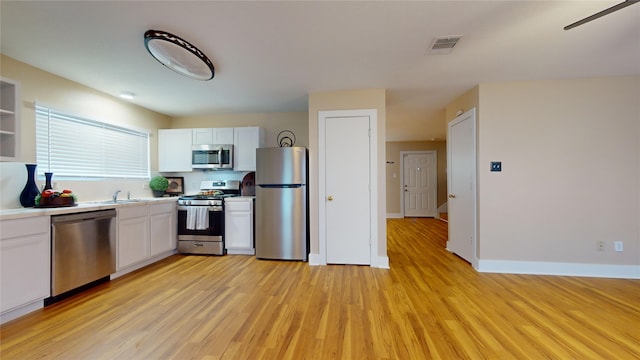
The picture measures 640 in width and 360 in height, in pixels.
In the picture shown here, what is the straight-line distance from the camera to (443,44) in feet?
7.25

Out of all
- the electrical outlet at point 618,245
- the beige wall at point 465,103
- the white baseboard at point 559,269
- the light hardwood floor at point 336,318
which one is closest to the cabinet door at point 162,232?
the light hardwood floor at point 336,318

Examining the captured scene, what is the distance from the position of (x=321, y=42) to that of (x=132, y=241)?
3.19 metres

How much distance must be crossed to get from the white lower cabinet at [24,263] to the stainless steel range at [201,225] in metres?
1.65

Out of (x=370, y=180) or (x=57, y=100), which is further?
(x=370, y=180)

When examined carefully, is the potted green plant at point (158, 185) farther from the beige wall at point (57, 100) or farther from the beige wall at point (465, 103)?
the beige wall at point (465, 103)

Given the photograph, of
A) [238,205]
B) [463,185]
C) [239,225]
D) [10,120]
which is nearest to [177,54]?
[10,120]

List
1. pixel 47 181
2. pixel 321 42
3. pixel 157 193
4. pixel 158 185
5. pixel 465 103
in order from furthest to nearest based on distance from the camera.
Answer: pixel 157 193
pixel 158 185
pixel 465 103
pixel 47 181
pixel 321 42

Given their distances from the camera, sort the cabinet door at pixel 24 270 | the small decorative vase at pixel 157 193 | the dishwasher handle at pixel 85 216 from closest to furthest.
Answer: the cabinet door at pixel 24 270, the dishwasher handle at pixel 85 216, the small decorative vase at pixel 157 193

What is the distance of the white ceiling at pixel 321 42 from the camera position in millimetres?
1767

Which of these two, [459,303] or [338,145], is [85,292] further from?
[459,303]

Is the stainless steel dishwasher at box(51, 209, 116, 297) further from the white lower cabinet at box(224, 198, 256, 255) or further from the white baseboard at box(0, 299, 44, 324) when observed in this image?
the white lower cabinet at box(224, 198, 256, 255)

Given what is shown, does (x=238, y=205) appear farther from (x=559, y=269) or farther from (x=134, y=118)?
(x=559, y=269)

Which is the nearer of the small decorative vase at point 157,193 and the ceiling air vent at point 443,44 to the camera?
the ceiling air vent at point 443,44

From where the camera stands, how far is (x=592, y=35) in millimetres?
2096
